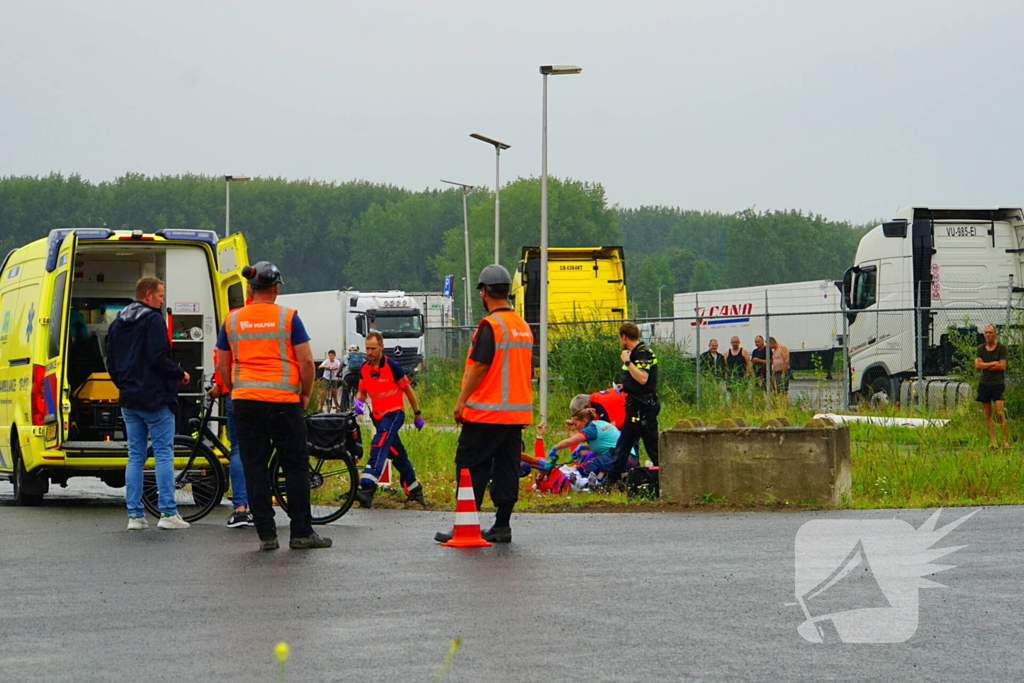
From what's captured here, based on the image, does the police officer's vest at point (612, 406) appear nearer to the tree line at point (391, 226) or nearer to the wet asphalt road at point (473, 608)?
the wet asphalt road at point (473, 608)

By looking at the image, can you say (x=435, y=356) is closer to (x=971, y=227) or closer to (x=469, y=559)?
(x=971, y=227)

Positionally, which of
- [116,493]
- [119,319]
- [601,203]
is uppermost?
[601,203]

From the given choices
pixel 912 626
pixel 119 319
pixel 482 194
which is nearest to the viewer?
pixel 912 626

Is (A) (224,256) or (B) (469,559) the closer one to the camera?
(B) (469,559)

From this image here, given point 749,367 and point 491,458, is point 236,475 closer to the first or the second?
point 491,458

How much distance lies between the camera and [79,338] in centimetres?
1440

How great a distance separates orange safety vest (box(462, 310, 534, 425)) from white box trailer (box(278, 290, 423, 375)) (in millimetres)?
40373

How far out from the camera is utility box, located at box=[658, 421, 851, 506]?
1268 cm

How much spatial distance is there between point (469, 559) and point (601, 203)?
118m

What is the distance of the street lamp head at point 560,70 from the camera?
25219 millimetres

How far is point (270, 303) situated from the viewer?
32.9ft

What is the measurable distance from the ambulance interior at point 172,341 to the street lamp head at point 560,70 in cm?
1181

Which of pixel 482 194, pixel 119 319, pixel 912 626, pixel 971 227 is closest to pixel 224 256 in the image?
pixel 119 319

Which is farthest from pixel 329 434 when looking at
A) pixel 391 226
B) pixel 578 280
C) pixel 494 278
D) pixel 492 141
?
pixel 391 226
